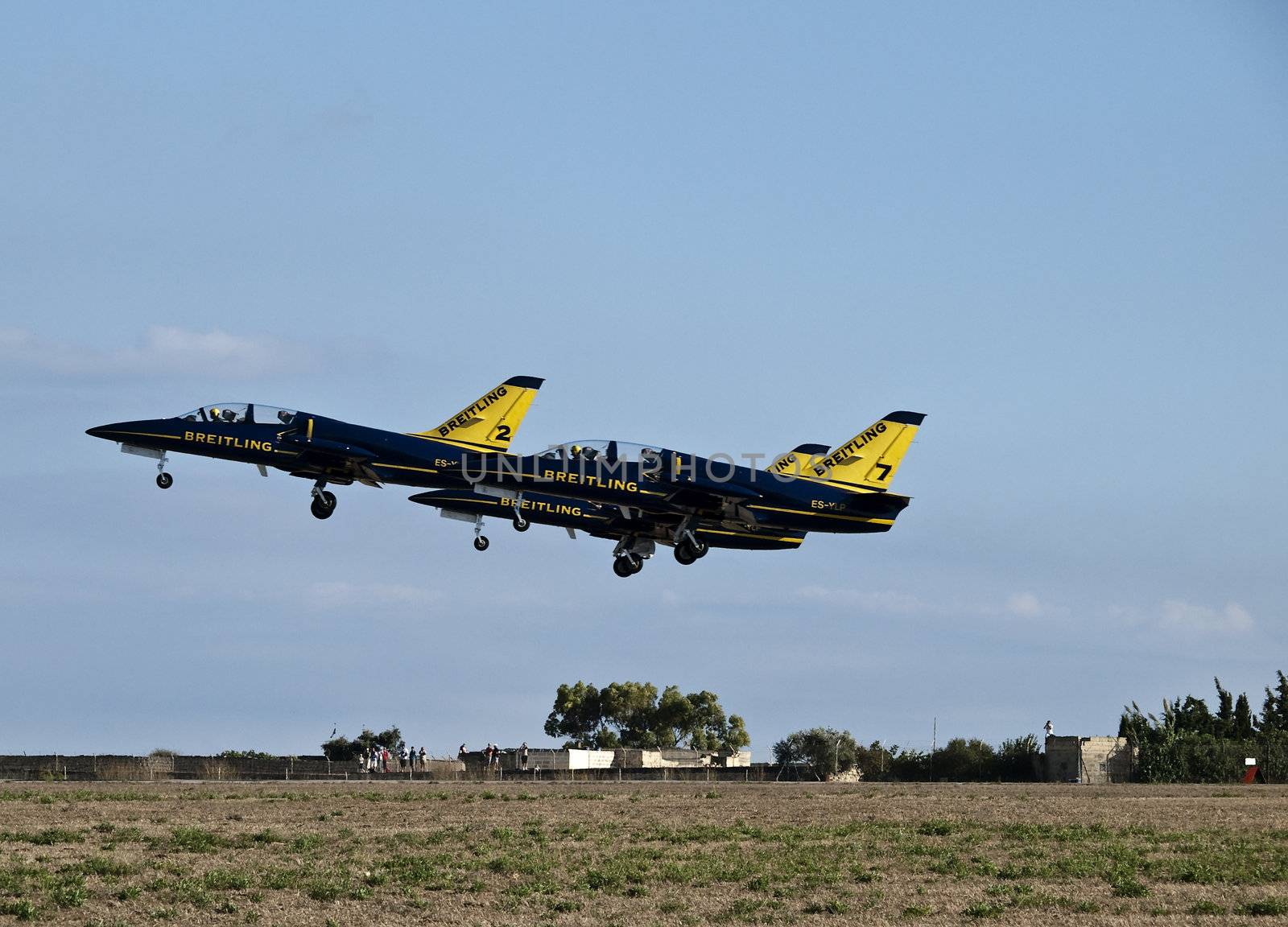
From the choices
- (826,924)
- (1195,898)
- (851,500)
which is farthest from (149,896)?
(851,500)

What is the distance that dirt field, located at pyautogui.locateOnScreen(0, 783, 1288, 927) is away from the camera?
25828 mm

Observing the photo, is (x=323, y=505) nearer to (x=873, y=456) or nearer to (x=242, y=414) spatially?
(x=242, y=414)

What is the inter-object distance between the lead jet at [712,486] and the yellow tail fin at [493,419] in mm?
1237

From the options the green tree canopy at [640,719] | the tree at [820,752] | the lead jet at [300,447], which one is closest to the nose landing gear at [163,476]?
the lead jet at [300,447]

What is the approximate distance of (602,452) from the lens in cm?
5097

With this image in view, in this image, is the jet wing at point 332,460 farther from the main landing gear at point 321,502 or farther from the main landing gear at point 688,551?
the main landing gear at point 688,551

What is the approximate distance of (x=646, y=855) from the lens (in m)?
32.1

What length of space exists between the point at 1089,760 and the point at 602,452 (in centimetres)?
2726

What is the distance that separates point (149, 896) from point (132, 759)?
4159 cm

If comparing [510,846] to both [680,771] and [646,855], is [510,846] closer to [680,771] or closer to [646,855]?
[646,855]

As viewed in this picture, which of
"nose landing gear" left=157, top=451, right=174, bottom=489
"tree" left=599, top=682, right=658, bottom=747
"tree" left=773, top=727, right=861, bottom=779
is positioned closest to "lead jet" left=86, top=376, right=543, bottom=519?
"nose landing gear" left=157, top=451, right=174, bottom=489

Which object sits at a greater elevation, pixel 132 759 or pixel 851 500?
pixel 851 500

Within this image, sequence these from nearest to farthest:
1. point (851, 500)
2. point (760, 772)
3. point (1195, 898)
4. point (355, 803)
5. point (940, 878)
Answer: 1. point (1195, 898)
2. point (940, 878)
3. point (355, 803)
4. point (851, 500)
5. point (760, 772)

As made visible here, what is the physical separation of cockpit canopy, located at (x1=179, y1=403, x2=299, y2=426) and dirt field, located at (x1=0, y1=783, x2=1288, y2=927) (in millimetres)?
11245
